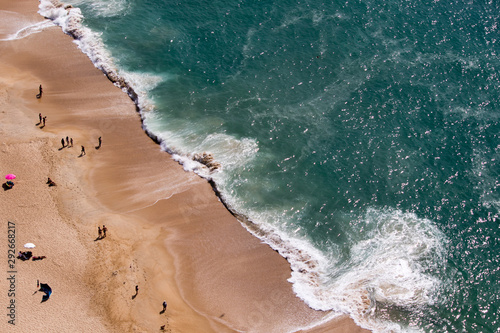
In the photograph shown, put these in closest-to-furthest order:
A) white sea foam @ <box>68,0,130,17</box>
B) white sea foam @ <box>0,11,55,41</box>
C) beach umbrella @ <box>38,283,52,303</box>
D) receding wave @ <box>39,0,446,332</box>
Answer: beach umbrella @ <box>38,283,52,303</box>, receding wave @ <box>39,0,446,332</box>, white sea foam @ <box>0,11,55,41</box>, white sea foam @ <box>68,0,130,17</box>

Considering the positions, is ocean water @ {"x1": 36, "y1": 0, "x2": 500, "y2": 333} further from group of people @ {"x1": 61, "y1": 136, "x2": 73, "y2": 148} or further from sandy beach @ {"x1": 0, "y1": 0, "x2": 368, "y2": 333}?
group of people @ {"x1": 61, "y1": 136, "x2": 73, "y2": 148}

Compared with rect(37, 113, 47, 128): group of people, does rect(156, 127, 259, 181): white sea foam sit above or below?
above

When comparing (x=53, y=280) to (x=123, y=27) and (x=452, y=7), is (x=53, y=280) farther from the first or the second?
(x=452, y=7)

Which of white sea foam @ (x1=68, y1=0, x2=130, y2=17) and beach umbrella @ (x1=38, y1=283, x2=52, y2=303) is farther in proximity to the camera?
white sea foam @ (x1=68, y1=0, x2=130, y2=17)

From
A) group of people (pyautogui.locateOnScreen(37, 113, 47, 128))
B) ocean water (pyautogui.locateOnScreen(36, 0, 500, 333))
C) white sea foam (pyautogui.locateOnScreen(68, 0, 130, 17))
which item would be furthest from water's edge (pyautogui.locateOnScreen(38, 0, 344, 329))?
group of people (pyautogui.locateOnScreen(37, 113, 47, 128))

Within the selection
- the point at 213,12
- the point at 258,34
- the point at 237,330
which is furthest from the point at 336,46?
the point at 237,330

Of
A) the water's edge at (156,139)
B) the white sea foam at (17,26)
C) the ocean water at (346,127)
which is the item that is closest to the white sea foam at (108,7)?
the ocean water at (346,127)

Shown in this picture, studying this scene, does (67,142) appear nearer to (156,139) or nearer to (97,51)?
(156,139)
